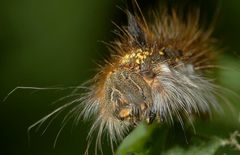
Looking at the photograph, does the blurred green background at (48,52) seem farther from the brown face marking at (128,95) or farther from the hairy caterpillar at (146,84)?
the brown face marking at (128,95)

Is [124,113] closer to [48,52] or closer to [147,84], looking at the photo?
[147,84]

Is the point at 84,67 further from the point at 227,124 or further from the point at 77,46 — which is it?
the point at 227,124

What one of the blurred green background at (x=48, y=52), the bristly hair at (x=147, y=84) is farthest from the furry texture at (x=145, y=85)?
the blurred green background at (x=48, y=52)

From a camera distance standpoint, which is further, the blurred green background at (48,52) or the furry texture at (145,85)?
the blurred green background at (48,52)

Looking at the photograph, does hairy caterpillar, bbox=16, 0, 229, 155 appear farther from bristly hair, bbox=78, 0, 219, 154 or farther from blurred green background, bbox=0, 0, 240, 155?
blurred green background, bbox=0, 0, 240, 155

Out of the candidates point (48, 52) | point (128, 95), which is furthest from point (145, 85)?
point (48, 52)

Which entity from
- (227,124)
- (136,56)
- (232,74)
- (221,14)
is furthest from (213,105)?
(221,14)

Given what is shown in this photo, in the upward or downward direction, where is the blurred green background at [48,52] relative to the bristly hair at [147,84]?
upward
